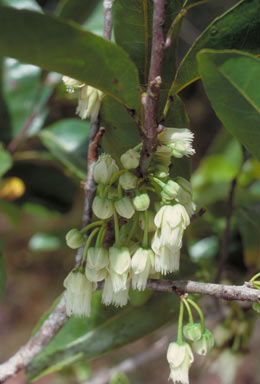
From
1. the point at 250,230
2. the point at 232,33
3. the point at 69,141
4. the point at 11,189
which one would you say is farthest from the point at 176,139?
the point at 11,189

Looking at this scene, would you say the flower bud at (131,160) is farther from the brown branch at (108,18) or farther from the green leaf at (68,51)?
the brown branch at (108,18)

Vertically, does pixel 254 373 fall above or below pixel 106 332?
below

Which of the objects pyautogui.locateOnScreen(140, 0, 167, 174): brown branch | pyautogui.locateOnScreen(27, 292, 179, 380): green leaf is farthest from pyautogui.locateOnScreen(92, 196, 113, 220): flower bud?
pyautogui.locateOnScreen(27, 292, 179, 380): green leaf

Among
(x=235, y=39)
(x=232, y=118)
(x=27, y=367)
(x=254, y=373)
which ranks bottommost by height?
(x=254, y=373)

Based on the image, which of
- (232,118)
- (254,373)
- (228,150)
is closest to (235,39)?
(232,118)

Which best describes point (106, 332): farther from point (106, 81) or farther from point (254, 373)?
point (254, 373)

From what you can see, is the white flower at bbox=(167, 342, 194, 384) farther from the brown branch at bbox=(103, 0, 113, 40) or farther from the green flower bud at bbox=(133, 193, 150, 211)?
the brown branch at bbox=(103, 0, 113, 40)

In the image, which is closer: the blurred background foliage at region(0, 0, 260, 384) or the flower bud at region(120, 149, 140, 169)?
the flower bud at region(120, 149, 140, 169)

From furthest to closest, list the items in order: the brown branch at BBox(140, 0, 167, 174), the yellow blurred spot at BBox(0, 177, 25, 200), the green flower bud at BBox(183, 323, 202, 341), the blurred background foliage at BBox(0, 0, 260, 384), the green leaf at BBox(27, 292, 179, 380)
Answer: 1. the yellow blurred spot at BBox(0, 177, 25, 200)
2. the blurred background foliage at BBox(0, 0, 260, 384)
3. the green leaf at BBox(27, 292, 179, 380)
4. the green flower bud at BBox(183, 323, 202, 341)
5. the brown branch at BBox(140, 0, 167, 174)

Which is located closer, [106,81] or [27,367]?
[106,81]
